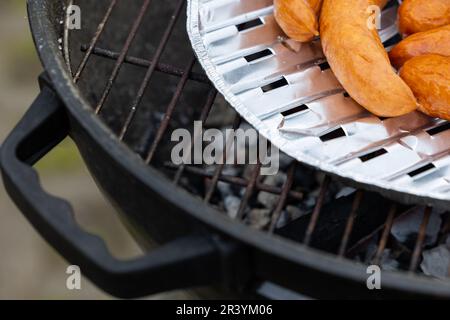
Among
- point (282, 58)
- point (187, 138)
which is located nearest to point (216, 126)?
point (187, 138)

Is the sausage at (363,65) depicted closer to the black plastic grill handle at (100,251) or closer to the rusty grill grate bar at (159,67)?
the rusty grill grate bar at (159,67)

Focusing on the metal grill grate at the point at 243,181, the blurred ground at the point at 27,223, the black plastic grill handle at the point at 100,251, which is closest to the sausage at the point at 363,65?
the metal grill grate at the point at 243,181

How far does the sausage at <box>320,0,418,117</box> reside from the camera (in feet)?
3.83

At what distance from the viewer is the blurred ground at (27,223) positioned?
1949mm

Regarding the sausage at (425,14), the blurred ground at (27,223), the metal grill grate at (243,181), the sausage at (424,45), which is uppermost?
the sausage at (425,14)

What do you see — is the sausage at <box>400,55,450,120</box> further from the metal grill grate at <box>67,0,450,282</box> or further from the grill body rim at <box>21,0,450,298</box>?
the grill body rim at <box>21,0,450,298</box>

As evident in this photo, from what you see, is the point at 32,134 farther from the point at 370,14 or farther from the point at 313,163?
the point at 370,14

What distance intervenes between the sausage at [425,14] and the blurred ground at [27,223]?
2.94 feet

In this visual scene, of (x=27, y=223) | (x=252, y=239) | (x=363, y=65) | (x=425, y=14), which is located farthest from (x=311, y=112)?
(x=27, y=223)

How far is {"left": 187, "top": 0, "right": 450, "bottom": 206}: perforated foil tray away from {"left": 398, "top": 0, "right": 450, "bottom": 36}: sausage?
101mm

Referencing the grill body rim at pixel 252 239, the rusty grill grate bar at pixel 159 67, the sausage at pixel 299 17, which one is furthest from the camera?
the rusty grill grate bar at pixel 159 67

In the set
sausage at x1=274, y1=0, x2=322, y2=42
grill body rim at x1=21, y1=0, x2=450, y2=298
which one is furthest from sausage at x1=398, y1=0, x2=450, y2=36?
grill body rim at x1=21, y1=0, x2=450, y2=298

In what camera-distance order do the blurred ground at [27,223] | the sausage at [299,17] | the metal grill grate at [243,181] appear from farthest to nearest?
the blurred ground at [27,223], the sausage at [299,17], the metal grill grate at [243,181]
